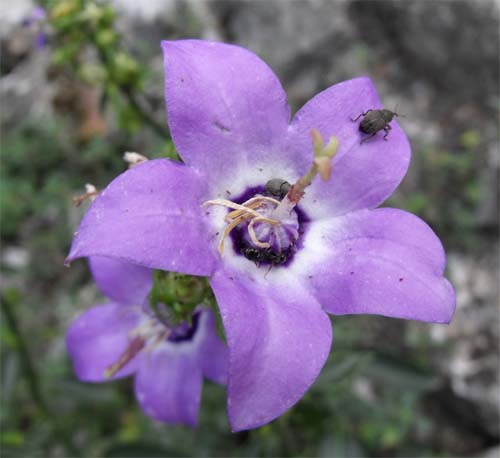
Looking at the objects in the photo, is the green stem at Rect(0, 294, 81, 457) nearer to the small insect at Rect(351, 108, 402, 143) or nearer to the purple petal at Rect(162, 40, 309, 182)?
the purple petal at Rect(162, 40, 309, 182)

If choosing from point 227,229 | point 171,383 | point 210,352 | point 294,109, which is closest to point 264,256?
point 227,229

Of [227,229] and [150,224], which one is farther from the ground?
[150,224]

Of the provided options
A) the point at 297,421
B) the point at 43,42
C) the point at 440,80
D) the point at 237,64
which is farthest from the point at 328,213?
the point at 440,80

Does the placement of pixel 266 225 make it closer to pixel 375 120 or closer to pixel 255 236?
pixel 255 236

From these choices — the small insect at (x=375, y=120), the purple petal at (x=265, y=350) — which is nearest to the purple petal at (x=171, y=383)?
the purple petal at (x=265, y=350)

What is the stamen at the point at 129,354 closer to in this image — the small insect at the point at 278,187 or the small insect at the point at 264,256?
the small insect at the point at 264,256
